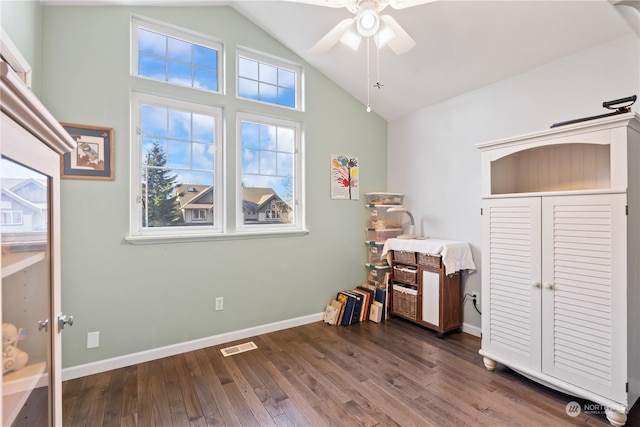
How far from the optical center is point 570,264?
196cm

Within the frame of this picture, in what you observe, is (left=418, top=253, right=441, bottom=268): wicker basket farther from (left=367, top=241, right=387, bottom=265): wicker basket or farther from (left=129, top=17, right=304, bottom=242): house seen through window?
(left=129, top=17, right=304, bottom=242): house seen through window

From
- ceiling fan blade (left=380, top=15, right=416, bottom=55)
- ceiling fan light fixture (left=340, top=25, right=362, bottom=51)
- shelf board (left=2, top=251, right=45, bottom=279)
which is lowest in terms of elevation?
shelf board (left=2, top=251, right=45, bottom=279)

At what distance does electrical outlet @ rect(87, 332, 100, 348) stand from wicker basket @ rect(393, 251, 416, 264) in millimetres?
2842

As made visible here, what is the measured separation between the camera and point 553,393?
6.83ft

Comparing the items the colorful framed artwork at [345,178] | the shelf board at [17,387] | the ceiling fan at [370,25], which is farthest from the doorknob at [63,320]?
the colorful framed artwork at [345,178]

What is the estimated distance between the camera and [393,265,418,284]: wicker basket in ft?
10.7

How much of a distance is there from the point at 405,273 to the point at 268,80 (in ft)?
8.39

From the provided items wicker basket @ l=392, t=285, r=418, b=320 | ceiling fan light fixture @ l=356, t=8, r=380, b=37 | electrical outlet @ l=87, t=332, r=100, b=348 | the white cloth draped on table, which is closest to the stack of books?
wicker basket @ l=392, t=285, r=418, b=320

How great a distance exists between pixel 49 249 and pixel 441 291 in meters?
2.92

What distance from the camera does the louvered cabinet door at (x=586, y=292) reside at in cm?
176

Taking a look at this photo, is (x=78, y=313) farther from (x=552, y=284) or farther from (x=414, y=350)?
(x=552, y=284)

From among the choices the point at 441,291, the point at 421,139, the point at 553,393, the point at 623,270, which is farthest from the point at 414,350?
the point at 421,139

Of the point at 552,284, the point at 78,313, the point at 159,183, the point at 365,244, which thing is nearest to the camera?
the point at 552,284

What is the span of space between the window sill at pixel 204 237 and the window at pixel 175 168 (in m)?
0.09
